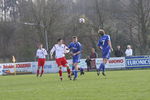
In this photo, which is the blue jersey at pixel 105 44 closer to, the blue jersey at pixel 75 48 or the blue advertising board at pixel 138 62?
the blue jersey at pixel 75 48

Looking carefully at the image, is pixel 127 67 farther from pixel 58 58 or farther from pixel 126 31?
pixel 126 31

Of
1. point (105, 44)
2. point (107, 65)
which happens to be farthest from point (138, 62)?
point (105, 44)

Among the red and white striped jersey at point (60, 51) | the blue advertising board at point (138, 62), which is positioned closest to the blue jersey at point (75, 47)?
the red and white striped jersey at point (60, 51)

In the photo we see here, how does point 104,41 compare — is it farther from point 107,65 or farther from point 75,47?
point 107,65

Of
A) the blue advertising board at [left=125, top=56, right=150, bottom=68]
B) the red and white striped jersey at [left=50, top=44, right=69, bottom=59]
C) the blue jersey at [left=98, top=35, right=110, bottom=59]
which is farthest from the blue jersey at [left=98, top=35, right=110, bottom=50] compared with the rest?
the blue advertising board at [left=125, top=56, right=150, bottom=68]

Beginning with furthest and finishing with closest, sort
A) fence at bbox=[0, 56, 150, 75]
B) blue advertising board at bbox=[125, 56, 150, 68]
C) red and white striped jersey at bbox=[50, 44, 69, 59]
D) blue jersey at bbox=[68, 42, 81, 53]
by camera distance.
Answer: fence at bbox=[0, 56, 150, 75] < blue advertising board at bbox=[125, 56, 150, 68] < blue jersey at bbox=[68, 42, 81, 53] < red and white striped jersey at bbox=[50, 44, 69, 59]

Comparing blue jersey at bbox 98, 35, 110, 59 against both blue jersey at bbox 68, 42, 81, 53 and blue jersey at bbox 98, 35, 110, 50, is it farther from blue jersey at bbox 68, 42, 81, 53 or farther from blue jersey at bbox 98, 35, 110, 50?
blue jersey at bbox 68, 42, 81, 53

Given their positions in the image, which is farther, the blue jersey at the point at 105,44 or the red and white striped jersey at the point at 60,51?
the red and white striped jersey at the point at 60,51

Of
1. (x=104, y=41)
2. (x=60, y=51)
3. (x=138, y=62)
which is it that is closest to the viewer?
(x=104, y=41)

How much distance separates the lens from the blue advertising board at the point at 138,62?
3547cm

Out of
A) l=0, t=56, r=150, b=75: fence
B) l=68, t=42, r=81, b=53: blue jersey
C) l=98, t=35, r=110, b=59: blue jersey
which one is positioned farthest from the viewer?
l=0, t=56, r=150, b=75: fence

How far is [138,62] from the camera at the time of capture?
1403 inches

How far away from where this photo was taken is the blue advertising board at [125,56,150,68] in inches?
1396

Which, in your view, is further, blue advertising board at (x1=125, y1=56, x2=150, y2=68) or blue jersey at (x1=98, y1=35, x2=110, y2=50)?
blue advertising board at (x1=125, y1=56, x2=150, y2=68)
